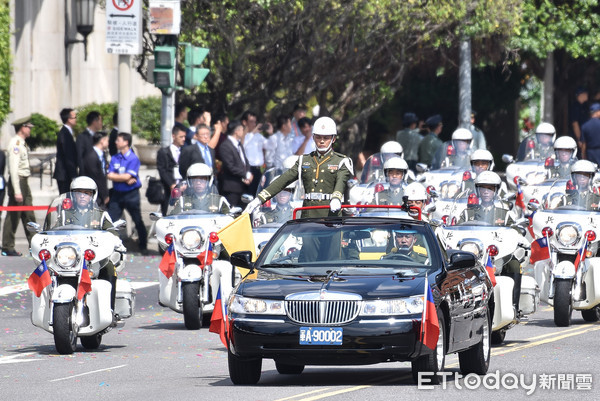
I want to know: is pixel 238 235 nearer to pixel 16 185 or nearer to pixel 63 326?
pixel 63 326

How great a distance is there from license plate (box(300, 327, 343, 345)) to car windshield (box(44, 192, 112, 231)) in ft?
13.7

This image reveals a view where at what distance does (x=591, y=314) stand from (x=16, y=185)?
9488mm

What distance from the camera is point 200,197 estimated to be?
16484 millimetres

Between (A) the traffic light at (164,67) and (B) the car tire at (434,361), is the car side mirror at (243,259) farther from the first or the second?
(A) the traffic light at (164,67)

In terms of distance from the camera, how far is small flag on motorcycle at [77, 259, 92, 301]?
1383 cm

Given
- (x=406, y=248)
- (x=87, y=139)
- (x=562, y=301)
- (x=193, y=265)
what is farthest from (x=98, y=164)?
(x=406, y=248)

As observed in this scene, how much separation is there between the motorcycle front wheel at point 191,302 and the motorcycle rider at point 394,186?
308 cm

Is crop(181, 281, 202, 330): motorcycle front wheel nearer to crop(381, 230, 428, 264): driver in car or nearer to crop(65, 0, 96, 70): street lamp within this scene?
crop(381, 230, 428, 264): driver in car

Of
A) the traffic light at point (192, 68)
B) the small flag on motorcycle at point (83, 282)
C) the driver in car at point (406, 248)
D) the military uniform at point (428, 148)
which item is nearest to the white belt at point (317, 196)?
the small flag on motorcycle at point (83, 282)

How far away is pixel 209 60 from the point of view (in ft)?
89.7

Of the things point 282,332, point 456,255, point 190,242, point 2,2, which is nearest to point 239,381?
point 282,332

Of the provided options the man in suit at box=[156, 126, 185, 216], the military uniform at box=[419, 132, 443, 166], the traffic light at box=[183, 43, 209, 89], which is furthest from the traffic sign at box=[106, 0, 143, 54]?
the military uniform at box=[419, 132, 443, 166]

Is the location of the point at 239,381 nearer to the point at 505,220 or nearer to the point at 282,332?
the point at 282,332

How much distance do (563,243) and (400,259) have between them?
4809mm
